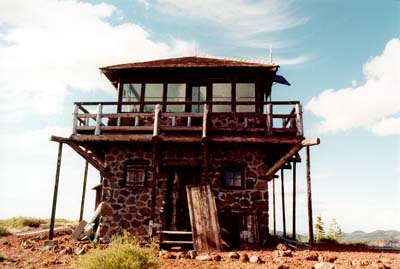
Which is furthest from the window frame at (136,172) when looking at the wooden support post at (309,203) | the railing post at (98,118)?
the wooden support post at (309,203)

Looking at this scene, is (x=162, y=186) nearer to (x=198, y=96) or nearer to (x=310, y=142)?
(x=198, y=96)

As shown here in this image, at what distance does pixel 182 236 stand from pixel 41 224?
13.7m

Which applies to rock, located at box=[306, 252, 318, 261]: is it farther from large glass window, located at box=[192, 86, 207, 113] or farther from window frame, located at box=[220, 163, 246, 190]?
large glass window, located at box=[192, 86, 207, 113]

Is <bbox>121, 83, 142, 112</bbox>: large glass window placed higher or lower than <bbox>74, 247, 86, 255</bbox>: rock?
higher

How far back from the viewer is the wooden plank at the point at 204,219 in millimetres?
11117

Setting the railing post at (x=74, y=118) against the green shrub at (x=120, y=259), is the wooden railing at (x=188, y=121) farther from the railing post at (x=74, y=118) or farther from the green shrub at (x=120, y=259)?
the green shrub at (x=120, y=259)

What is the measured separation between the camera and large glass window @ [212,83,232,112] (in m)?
14.4

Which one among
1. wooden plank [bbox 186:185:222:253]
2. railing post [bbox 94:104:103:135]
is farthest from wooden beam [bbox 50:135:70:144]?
wooden plank [bbox 186:185:222:253]

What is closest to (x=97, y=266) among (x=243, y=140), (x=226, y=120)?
(x=243, y=140)

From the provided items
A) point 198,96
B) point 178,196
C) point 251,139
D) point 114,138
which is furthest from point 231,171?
point 114,138

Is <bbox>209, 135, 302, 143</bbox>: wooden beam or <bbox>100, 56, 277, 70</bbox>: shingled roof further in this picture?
<bbox>100, 56, 277, 70</bbox>: shingled roof

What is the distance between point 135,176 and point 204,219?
3637mm

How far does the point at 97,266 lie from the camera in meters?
7.13

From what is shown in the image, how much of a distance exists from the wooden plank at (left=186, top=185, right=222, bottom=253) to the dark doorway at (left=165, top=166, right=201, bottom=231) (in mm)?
1615
